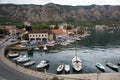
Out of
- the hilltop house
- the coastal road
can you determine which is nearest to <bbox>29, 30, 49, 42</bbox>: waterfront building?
the hilltop house

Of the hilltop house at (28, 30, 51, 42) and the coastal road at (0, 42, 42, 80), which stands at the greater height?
the hilltop house at (28, 30, 51, 42)

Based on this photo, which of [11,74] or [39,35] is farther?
[39,35]

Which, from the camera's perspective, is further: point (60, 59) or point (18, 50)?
point (18, 50)

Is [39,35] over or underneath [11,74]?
over

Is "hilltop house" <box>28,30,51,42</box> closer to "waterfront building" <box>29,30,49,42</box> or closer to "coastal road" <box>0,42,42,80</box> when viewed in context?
"waterfront building" <box>29,30,49,42</box>

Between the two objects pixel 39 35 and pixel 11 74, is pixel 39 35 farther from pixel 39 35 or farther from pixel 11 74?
pixel 11 74

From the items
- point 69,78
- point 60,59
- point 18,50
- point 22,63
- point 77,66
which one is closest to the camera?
point 69,78

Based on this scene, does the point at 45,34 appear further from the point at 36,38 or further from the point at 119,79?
the point at 119,79

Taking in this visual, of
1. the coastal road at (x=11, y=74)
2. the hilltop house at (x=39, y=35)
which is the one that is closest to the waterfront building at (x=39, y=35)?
the hilltop house at (x=39, y=35)

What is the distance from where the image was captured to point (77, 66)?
165 feet

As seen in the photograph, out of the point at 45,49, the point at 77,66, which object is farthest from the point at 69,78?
the point at 45,49

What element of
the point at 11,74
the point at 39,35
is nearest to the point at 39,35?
the point at 39,35

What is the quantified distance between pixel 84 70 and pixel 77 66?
67.1 inches

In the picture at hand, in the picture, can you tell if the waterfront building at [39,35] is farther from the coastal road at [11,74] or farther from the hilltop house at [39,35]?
the coastal road at [11,74]
